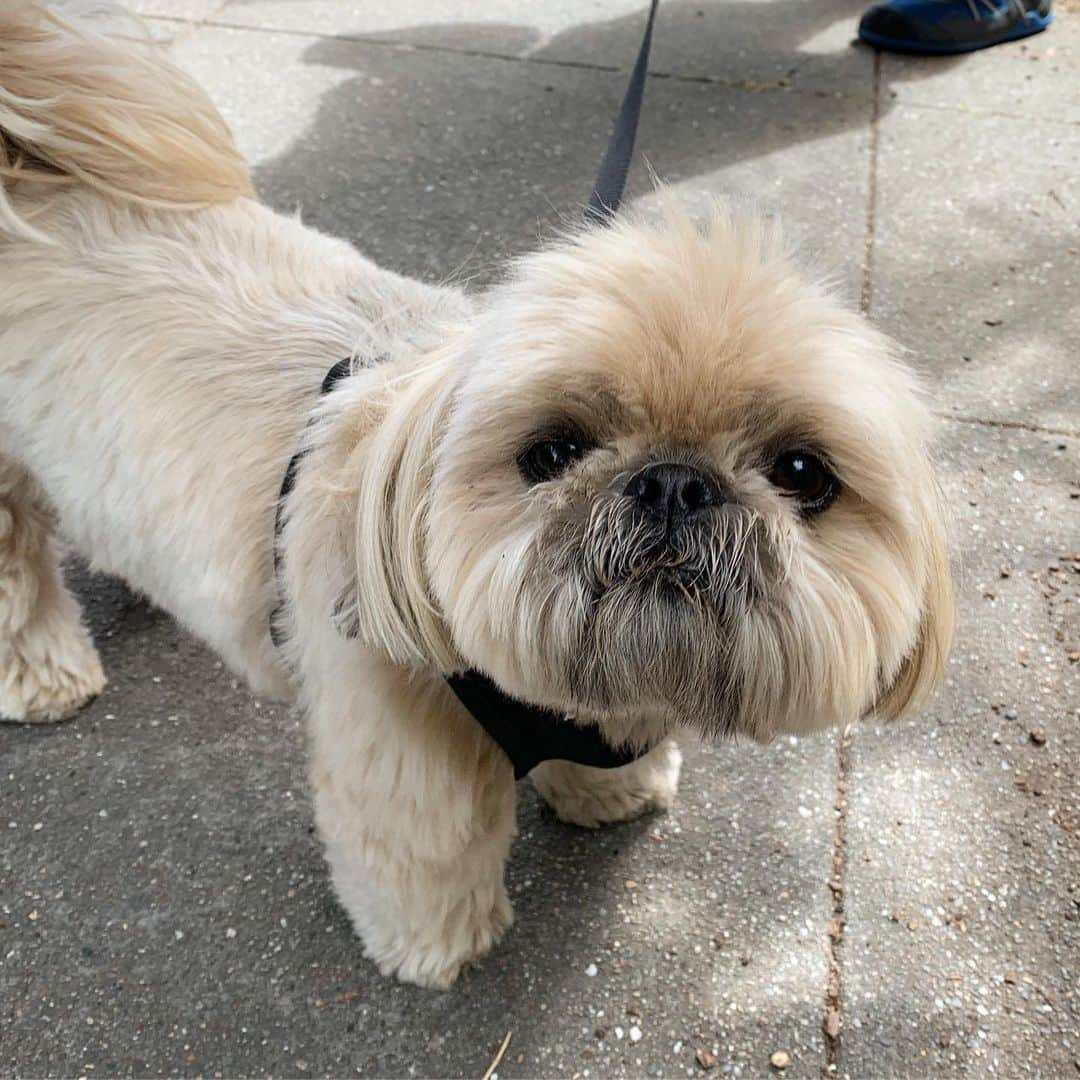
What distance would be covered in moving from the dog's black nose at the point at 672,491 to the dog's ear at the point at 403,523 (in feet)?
1.01

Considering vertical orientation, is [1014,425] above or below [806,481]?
below

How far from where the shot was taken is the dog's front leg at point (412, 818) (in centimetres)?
181

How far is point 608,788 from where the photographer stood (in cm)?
240

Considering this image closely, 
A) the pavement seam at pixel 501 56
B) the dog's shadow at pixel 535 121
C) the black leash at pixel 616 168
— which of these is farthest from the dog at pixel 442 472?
the pavement seam at pixel 501 56

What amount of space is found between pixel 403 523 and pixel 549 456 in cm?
24

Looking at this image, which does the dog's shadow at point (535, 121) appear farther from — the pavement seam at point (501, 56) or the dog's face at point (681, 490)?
the dog's face at point (681, 490)

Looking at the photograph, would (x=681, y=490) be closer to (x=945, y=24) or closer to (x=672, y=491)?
(x=672, y=491)

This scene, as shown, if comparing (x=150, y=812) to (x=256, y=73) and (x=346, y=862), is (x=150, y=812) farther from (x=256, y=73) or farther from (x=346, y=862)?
(x=256, y=73)

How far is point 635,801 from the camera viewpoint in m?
2.46

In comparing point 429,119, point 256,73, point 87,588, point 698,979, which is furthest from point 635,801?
point 256,73

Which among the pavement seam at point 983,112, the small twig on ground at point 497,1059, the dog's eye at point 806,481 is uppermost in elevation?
the dog's eye at point 806,481

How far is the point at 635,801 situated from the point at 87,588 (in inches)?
69.2

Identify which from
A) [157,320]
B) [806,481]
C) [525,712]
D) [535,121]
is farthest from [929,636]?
[535,121]

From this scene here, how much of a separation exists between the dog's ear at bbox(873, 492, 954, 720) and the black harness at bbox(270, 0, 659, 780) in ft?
1.62
